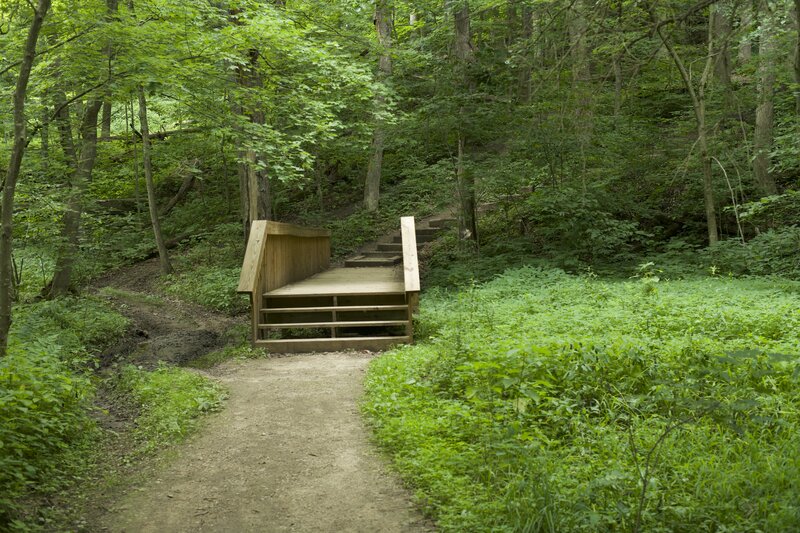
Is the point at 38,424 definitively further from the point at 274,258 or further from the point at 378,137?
the point at 378,137

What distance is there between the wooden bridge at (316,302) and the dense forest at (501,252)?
525 millimetres

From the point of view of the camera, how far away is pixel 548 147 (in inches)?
457

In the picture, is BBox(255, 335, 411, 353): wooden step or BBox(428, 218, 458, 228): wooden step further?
BBox(428, 218, 458, 228): wooden step

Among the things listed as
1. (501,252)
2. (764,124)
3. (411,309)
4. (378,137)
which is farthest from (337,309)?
(764,124)

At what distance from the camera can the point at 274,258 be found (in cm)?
959

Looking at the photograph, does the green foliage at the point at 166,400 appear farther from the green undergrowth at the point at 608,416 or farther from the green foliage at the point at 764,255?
the green foliage at the point at 764,255

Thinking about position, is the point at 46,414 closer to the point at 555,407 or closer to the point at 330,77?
the point at 555,407

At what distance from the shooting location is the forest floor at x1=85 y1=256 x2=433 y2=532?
3506 mm

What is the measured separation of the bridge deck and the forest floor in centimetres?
209

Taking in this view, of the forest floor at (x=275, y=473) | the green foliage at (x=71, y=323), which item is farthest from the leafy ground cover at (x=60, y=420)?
the green foliage at (x=71, y=323)

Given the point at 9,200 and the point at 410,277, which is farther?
the point at 410,277

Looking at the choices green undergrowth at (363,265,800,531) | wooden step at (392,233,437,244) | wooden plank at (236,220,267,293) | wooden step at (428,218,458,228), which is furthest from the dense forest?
wooden step at (392,233,437,244)

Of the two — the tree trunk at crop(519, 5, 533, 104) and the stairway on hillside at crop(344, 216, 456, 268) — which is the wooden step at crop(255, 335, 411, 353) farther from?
the stairway on hillside at crop(344, 216, 456, 268)

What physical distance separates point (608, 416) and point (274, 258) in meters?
6.45
